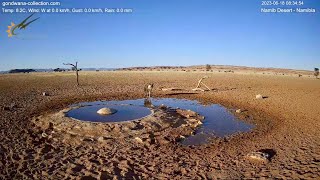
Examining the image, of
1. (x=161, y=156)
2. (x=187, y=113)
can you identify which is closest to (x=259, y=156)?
(x=161, y=156)

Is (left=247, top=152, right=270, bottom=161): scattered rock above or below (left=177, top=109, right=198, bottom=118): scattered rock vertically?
below

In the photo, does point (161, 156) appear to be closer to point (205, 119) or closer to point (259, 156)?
point (259, 156)

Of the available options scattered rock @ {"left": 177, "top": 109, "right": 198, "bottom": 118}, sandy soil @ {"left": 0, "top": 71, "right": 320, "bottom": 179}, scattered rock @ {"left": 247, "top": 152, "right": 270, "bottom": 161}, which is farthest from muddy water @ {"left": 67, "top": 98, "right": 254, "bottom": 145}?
scattered rock @ {"left": 247, "top": 152, "right": 270, "bottom": 161}

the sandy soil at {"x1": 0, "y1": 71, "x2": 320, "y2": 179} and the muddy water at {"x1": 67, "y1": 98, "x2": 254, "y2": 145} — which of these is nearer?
the sandy soil at {"x1": 0, "y1": 71, "x2": 320, "y2": 179}

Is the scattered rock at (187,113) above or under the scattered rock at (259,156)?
above

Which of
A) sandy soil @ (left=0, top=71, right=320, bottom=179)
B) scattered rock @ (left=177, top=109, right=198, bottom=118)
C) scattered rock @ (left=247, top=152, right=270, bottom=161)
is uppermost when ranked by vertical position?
scattered rock @ (left=177, top=109, right=198, bottom=118)

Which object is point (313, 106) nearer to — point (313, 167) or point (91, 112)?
point (313, 167)

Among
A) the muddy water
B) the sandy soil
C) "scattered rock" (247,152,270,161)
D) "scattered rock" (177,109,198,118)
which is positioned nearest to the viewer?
the sandy soil

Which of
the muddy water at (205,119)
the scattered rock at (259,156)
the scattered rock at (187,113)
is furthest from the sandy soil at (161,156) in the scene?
the scattered rock at (187,113)

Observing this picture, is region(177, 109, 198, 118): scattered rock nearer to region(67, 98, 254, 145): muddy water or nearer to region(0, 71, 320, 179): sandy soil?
region(67, 98, 254, 145): muddy water

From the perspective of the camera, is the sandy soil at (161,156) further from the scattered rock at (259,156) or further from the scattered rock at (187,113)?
the scattered rock at (187,113)

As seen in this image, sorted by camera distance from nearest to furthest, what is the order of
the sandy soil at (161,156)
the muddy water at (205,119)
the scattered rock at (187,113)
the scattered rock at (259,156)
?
the sandy soil at (161,156)
the scattered rock at (259,156)
the muddy water at (205,119)
the scattered rock at (187,113)

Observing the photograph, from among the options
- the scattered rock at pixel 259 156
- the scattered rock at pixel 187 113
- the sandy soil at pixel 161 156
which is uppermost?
the scattered rock at pixel 187 113

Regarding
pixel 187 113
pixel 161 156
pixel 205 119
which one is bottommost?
pixel 161 156
